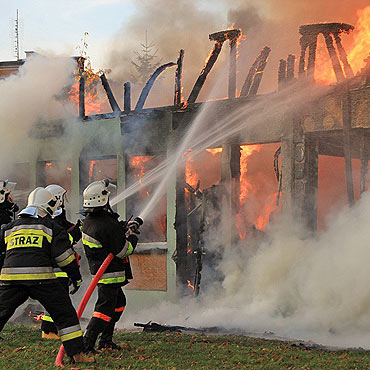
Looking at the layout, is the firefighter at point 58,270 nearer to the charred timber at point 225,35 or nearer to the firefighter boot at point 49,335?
the firefighter boot at point 49,335

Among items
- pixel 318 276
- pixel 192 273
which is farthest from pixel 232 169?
pixel 318 276

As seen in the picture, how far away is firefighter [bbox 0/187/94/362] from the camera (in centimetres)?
713

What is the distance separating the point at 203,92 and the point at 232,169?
304 inches

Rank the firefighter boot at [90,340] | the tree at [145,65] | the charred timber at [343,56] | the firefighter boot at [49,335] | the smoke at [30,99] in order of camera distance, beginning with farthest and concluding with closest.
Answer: the tree at [145,65] → the smoke at [30,99] → the charred timber at [343,56] → the firefighter boot at [49,335] → the firefighter boot at [90,340]

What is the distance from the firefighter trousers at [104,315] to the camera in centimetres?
776

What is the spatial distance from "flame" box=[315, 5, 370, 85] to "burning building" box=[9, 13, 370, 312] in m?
0.06

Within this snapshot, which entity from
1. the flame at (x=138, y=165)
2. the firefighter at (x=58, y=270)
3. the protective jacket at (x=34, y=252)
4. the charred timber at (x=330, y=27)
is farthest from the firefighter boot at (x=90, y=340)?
the flame at (x=138, y=165)

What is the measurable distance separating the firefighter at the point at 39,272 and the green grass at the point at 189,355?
407 mm

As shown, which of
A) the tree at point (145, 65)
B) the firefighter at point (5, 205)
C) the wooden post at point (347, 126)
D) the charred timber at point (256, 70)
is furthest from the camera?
the tree at point (145, 65)

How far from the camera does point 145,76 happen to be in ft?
132

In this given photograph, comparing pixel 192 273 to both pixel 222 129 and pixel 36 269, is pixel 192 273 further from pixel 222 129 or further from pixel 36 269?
pixel 36 269

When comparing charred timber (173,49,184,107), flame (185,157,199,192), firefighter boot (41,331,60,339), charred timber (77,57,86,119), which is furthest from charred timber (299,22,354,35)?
firefighter boot (41,331,60,339)

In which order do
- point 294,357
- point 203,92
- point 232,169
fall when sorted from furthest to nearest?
point 203,92, point 232,169, point 294,357

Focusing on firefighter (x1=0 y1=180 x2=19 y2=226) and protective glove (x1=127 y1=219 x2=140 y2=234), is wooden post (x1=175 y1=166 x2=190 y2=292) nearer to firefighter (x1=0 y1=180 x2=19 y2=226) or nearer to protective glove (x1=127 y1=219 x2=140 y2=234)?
firefighter (x1=0 y1=180 x2=19 y2=226)
